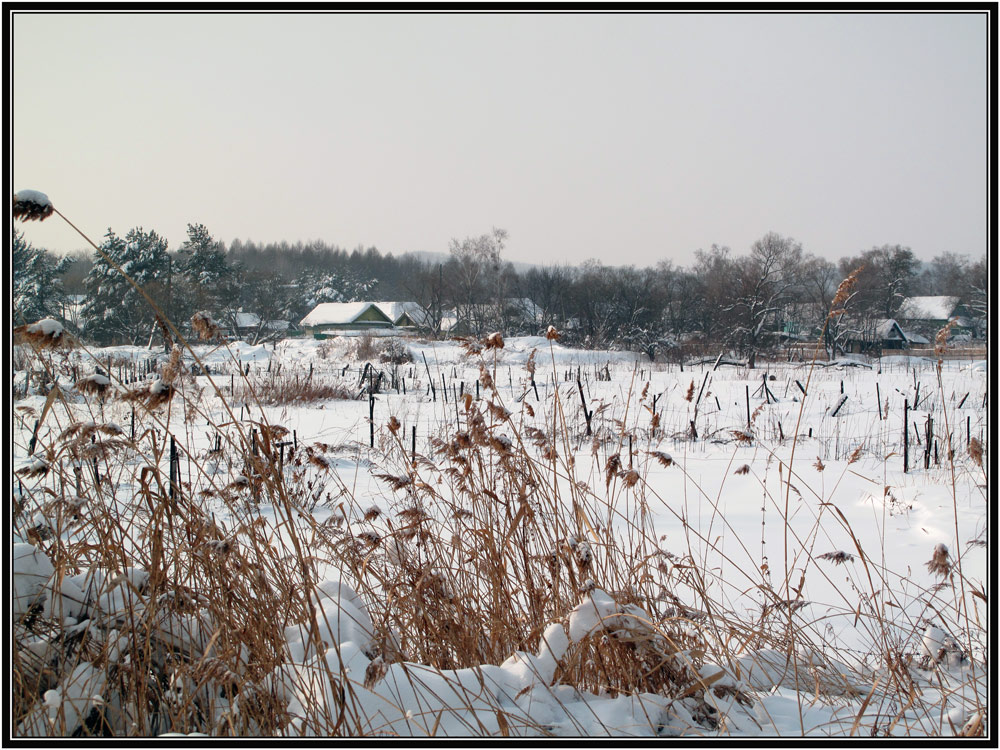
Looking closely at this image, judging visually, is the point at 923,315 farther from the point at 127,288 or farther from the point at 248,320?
the point at 127,288

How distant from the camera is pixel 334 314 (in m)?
50.0

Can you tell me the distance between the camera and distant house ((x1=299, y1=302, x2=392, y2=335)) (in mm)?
49031

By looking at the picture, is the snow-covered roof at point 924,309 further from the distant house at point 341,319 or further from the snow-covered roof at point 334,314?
the snow-covered roof at point 334,314

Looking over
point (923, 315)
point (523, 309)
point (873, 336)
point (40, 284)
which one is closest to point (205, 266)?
point (40, 284)

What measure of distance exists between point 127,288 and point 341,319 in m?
33.4

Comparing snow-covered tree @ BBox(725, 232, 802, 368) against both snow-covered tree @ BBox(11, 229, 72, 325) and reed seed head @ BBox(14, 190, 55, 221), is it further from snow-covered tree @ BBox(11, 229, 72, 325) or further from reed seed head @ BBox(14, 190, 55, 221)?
reed seed head @ BBox(14, 190, 55, 221)

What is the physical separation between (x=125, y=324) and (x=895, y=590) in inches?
663

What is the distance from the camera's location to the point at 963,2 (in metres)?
1.81

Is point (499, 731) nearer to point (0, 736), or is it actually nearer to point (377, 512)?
point (377, 512)

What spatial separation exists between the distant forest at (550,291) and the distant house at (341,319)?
1535 mm

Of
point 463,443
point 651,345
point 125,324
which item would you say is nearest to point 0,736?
point 463,443

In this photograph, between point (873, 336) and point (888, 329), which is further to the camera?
point (888, 329)

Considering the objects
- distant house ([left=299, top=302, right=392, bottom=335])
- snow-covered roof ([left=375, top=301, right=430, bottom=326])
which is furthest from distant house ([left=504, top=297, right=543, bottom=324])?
distant house ([left=299, top=302, right=392, bottom=335])

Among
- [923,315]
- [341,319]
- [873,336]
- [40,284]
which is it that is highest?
[341,319]
